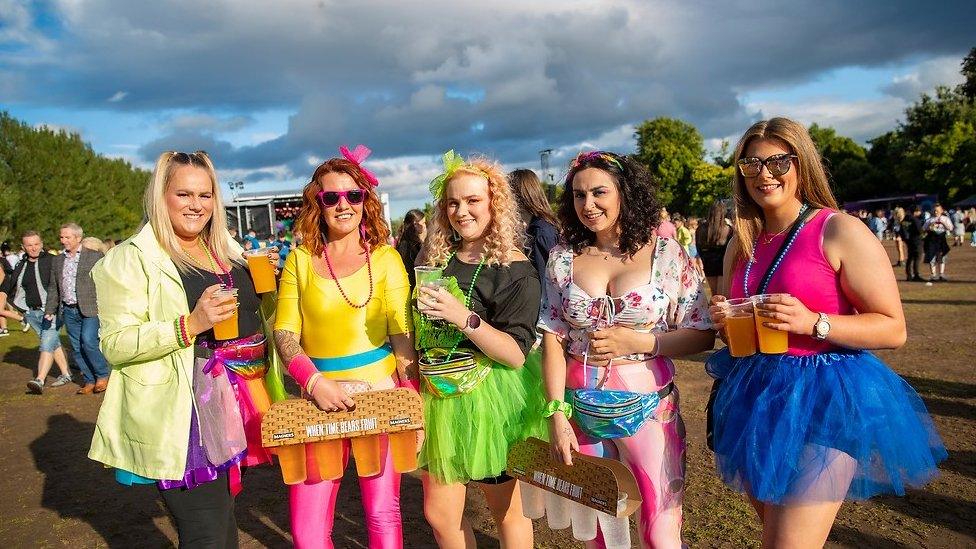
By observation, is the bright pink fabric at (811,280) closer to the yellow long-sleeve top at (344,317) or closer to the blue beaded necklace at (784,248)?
the blue beaded necklace at (784,248)

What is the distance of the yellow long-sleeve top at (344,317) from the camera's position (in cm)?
287

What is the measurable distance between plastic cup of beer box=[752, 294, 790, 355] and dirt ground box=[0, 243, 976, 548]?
2146 millimetres

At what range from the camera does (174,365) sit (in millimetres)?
2639

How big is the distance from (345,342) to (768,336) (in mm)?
1787

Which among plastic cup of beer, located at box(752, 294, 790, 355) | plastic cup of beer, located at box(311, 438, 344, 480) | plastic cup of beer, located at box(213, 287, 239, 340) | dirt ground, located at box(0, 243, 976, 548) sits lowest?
dirt ground, located at box(0, 243, 976, 548)

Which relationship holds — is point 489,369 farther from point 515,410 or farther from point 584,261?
point 584,261

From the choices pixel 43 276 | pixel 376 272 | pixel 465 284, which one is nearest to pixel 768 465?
pixel 465 284

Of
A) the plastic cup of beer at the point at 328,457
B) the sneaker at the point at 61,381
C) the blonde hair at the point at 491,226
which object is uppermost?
the blonde hair at the point at 491,226

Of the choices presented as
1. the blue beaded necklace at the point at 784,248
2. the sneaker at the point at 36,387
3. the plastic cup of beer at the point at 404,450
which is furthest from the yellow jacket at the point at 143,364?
the sneaker at the point at 36,387

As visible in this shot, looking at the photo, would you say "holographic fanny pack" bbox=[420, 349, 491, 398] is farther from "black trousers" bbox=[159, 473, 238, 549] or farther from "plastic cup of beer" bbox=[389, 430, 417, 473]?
"black trousers" bbox=[159, 473, 238, 549]

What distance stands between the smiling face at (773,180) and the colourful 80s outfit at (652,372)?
18.3 inches

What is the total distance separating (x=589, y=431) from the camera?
2658 mm

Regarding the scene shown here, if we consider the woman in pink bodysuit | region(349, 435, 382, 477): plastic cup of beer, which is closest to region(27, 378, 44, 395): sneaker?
region(349, 435, 382, 477): plastic cup of beer

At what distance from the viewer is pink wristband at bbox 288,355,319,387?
8.96ft
